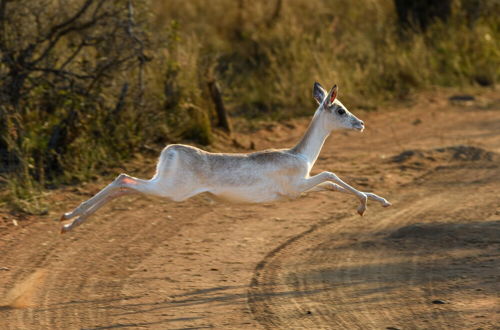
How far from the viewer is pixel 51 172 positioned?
10133 millimetres

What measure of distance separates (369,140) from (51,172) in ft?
16.1

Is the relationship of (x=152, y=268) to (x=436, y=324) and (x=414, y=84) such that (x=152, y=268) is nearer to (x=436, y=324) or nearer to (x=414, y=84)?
(x=436, y=324)

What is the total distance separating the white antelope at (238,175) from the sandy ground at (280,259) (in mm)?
621

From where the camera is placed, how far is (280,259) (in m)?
7.42

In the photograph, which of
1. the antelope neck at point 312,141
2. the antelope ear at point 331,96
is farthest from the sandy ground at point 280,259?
the antelope ear at point 331,96

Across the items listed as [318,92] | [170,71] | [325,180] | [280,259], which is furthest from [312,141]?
[170,71]

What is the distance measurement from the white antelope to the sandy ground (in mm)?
621

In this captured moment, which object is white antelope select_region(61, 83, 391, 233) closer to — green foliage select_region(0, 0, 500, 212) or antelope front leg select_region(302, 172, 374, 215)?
antelope front leg select_region(302, 172, 374, 215)

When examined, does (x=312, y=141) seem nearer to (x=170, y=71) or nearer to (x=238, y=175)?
(x=238, y=175)

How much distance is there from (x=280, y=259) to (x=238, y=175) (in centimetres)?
95

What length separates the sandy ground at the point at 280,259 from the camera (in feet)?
19.9

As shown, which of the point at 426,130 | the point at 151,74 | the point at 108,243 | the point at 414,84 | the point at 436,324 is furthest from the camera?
the point at 414,84

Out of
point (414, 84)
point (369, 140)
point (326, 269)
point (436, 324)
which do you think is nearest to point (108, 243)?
point (326, 269)

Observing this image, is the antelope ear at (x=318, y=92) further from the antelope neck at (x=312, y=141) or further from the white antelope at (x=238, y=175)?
the antelope neck at (x=312, y=141)
